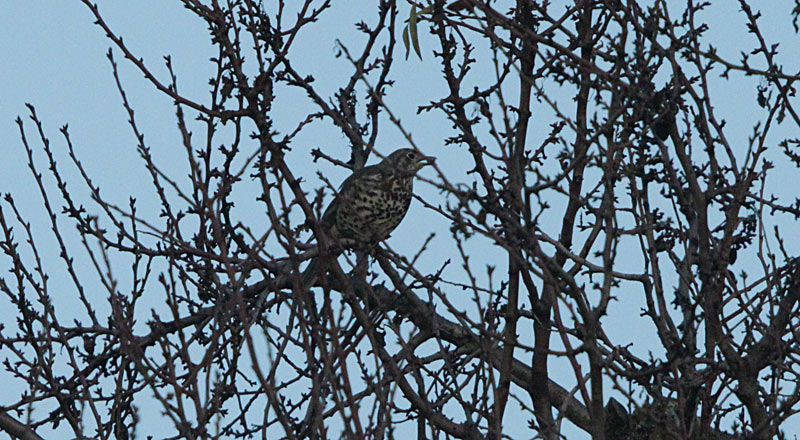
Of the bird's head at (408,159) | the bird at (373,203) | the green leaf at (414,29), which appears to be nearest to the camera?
the green leaf at (414,29)

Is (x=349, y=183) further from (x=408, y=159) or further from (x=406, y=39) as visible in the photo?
(x=406, y=39)

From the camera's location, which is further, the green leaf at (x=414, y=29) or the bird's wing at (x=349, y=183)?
the bird's wing at (x=349, y=183)

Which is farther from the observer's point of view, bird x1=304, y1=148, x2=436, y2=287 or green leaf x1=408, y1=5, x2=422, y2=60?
bird x1=304, y1=148, x2=436, y2=287

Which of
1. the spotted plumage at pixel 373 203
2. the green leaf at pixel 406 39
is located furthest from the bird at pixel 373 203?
the green leaf at pixel 406 39

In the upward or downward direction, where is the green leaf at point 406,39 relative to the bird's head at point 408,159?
downward

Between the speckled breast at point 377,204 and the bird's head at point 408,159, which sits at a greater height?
the bird's head at point 408,159

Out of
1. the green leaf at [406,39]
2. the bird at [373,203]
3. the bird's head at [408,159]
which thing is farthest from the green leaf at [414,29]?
the bird's head at [408,159]

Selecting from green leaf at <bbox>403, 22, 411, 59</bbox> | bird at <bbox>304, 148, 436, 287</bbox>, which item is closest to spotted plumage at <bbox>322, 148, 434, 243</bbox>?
bird at <bbox>304, 148, 436, 287</bbox>

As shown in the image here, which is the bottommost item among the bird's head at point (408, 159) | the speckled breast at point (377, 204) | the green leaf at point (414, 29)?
the green leaf at point (414, 29)

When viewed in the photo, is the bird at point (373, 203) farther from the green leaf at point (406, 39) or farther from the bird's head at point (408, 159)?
the green leaf at point (406, 39)

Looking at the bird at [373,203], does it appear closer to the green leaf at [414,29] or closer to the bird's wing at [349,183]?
the bird's wing at [349,183]

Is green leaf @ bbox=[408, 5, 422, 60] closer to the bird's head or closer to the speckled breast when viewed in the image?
the speckled breast

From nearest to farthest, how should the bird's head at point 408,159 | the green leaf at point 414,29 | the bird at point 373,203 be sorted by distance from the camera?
the green leaf at point 414,29 < the bird at point 373,203 < the bird's head at point 408,159

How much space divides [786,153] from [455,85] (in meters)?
1.41
